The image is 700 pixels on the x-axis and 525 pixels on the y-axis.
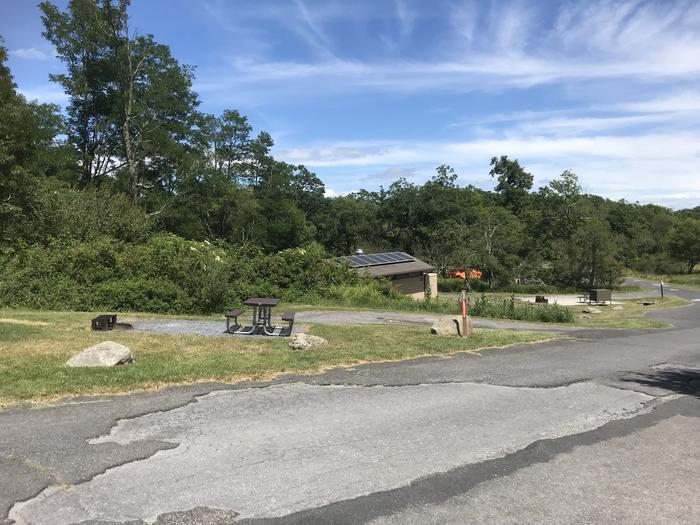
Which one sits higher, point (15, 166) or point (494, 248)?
point (15, 166)

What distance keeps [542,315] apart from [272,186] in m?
39.0

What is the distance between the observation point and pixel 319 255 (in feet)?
86.1

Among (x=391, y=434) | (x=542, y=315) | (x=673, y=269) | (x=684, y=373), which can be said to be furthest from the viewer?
(x=673, y=269)

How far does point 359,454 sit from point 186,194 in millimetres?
39919

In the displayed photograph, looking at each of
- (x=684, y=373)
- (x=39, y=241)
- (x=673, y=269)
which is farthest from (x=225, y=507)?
(x=673, y=269)

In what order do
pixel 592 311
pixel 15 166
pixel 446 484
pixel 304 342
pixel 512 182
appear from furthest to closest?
pixel 512 182, pixel 592 311, pixel 15 166, pixel 304 342, pixel 446 484

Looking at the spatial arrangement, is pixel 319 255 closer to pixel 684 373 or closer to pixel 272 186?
pixel 684 373

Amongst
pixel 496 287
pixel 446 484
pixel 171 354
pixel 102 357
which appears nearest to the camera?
pixel 446 484

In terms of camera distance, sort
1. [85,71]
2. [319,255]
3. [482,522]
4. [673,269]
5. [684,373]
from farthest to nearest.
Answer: [673,269]
[85,71]
[319,255]
[684,373]
[482,522]

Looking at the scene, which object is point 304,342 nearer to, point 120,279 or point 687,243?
point 120,279

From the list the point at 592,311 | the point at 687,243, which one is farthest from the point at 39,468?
the point at 687,243

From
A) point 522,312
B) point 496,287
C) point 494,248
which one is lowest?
point 496,287

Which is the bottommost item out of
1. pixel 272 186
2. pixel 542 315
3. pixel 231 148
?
pixel 542 315

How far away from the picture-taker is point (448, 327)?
12555 millimetres
